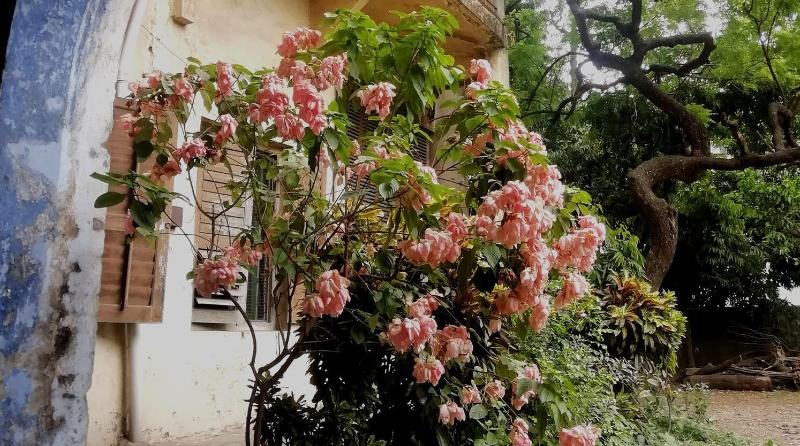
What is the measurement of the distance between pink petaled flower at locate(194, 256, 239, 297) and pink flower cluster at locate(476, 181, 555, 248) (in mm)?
1010

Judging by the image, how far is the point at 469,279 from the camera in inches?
120

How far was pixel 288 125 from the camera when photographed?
2541mm

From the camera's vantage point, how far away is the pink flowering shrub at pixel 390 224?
2.67 m

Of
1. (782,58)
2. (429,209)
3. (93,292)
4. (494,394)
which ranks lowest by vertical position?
(494,394)

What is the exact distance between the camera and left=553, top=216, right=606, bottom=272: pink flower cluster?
296 centimetres

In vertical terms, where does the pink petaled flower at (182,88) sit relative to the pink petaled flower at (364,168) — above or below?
above

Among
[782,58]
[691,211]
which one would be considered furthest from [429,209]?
[691,211]

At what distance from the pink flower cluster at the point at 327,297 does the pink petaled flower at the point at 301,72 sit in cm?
79

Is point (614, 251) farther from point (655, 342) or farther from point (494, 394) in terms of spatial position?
point (494, 394)

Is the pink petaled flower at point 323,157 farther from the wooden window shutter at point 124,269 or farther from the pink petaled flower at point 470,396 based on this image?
the wooden window shutter at point 124,269

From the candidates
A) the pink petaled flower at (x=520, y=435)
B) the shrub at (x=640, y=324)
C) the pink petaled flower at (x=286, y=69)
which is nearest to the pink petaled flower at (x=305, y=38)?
the pink petaled flower at (x=286, y=69)

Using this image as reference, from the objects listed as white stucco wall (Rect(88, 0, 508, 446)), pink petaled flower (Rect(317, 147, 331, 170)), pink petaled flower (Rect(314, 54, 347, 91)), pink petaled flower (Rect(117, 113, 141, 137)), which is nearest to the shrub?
white stucco wall (Rect(88, 0, 508, 446))

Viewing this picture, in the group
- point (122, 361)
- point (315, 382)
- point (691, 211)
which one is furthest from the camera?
point (691, 211)

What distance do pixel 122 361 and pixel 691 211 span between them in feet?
39.2
